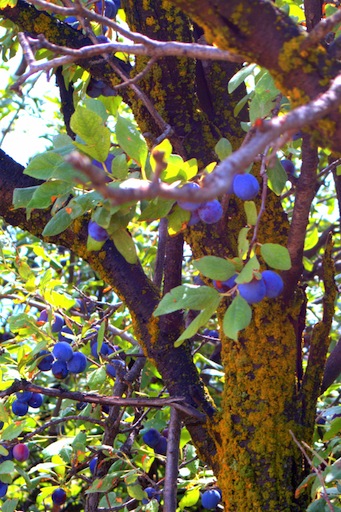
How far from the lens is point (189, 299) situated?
960mm

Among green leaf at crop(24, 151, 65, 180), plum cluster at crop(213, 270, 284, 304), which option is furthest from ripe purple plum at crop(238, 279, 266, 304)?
green leaf at crop(24, 151, 65, 180)

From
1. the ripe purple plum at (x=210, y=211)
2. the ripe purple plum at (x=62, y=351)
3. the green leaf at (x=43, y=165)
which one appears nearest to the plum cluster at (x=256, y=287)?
the ripe purple plum at (x=210, y=211)

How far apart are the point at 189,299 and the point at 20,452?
92 centimetres

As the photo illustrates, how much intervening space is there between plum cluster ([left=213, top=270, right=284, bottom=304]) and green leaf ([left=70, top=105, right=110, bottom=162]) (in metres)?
0.27

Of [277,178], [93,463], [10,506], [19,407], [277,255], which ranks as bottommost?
[10,506]

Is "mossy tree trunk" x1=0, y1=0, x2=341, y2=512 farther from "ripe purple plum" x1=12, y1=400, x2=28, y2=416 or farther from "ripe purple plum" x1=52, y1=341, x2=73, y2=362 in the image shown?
"ripe purple plum" x1=12, y1=400, x2=28, y2=416

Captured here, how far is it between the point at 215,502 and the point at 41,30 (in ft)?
3.87

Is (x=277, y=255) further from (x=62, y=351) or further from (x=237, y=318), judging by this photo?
(x=62, y=351)

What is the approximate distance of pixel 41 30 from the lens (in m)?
1.59

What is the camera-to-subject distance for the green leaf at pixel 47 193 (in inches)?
42.7

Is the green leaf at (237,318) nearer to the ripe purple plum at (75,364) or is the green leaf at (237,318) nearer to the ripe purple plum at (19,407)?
the ripe purple plum at (75,364)

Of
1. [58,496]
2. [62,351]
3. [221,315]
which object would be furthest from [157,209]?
[58,496]

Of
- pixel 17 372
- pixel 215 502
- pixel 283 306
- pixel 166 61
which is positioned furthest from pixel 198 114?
pixel 215 502

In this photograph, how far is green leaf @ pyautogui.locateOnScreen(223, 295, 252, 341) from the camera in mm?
896
